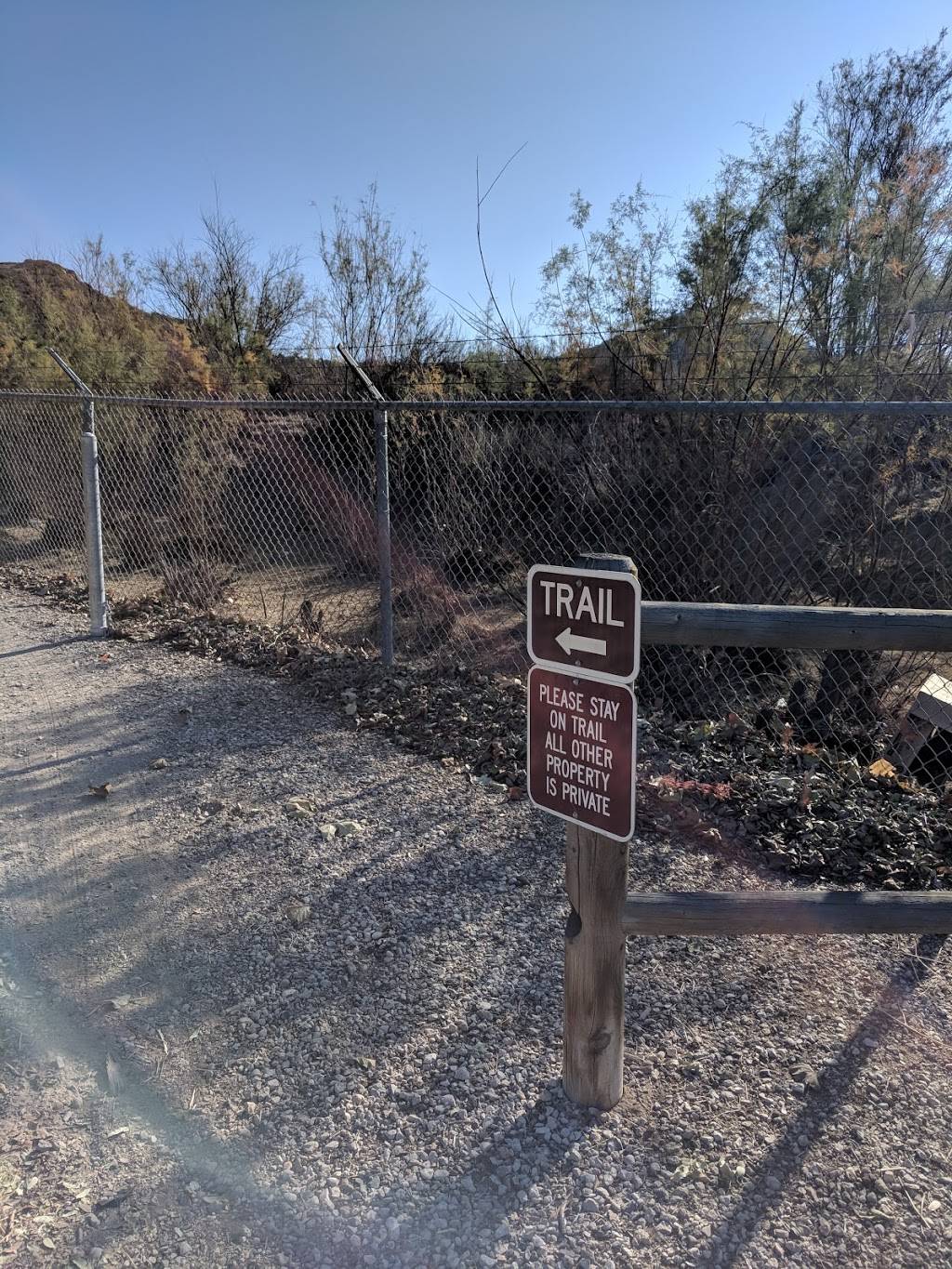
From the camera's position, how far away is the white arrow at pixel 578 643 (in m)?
1.99

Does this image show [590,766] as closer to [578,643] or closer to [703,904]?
[578,643]

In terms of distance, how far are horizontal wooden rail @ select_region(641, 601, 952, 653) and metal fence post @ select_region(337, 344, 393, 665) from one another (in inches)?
128

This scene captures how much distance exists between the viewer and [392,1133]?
7.24 feet

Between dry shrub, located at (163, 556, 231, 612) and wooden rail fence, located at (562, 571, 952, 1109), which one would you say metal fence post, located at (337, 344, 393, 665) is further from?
wooden rail fence, located at (562, 571, 952, 1109)

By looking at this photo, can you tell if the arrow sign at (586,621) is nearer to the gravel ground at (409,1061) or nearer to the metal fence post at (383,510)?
the gravel ground at (409,1061)

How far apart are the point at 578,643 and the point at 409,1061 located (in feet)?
4.28

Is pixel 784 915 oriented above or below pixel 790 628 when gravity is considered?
below

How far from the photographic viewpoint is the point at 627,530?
618 centimetres

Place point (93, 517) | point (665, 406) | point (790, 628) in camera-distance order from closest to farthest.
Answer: point (790, 628), point (665, 406), point (93, 517)

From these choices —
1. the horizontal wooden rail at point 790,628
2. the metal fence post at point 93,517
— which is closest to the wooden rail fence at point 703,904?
the horizontal wooden rail at point 790,628

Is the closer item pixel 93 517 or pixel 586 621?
pixel 586 621

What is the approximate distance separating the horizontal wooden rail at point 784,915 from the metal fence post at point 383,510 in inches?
136

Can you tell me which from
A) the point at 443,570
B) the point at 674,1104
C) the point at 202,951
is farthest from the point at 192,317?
the point at 674,1104

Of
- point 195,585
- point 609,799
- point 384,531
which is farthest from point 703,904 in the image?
point 195,585
